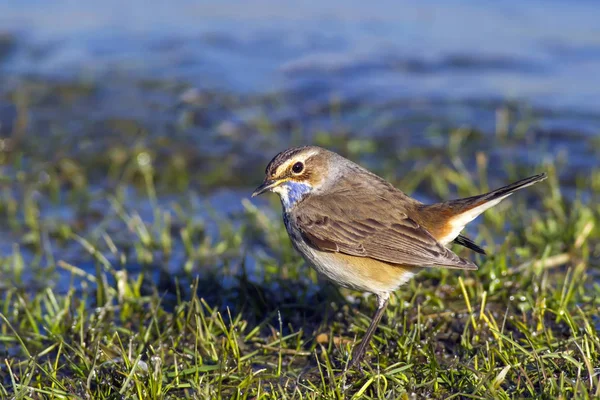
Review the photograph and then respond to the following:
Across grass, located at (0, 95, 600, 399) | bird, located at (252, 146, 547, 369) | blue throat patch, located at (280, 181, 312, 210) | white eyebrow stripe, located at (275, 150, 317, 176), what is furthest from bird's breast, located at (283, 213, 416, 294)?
white eyebrow stripe, located at (275, 150, 317, 176)

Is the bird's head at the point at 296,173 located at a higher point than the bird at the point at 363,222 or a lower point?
higher

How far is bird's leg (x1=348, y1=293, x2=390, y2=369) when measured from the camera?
5.27 m

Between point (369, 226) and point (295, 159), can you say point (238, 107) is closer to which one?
point (295, 159)

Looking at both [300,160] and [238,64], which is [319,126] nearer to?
[238,64]

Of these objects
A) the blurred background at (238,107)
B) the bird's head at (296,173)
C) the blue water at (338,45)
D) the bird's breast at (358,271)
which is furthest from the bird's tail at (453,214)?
the blue water at (338,45)

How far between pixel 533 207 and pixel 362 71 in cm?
553

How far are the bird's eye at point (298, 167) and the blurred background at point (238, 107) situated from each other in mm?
1625

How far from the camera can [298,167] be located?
6.32m

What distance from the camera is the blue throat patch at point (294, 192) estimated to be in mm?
6352

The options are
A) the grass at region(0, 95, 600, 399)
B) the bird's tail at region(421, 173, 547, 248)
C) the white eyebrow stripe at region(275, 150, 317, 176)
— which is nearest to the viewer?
the grass at region(0, 95, 600, 399)

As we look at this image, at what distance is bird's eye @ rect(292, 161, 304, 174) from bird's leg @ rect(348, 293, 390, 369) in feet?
3.83

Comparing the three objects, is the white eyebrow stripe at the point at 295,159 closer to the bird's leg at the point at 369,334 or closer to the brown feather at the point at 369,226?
the brown feather at the point at 369,226

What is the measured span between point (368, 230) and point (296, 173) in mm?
751

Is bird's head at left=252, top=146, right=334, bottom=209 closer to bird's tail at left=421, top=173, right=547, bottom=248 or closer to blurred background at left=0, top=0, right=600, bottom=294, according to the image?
bird's tail at left=421, top=173, right=547, bottom=248
